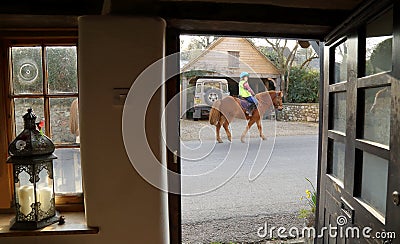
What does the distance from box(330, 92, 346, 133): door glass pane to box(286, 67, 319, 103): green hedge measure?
12.0 feet

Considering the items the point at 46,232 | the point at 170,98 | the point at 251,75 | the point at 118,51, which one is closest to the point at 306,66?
the point at 251,75

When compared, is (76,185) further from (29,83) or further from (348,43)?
(348,43)

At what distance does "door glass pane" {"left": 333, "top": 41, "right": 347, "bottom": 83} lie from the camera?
175 cm

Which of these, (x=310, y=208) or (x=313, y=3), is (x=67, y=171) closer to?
(x=313, y=3)

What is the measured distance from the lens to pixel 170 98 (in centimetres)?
176

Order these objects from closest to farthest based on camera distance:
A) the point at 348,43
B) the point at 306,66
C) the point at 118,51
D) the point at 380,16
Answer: the point at 380,16
the point at 118,51
the point at 348,43
the point at 306,66

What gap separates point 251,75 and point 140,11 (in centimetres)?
300

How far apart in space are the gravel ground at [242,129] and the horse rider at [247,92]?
280 millimetres

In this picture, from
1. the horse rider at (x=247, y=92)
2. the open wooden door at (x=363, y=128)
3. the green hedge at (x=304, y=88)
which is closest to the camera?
the open wooden door at (x=363, y=128)

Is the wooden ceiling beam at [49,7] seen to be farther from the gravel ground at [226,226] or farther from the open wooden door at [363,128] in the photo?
the open wooden door at [363,128]

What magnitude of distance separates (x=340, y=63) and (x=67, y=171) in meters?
1.82

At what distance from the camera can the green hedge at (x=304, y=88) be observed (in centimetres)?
545

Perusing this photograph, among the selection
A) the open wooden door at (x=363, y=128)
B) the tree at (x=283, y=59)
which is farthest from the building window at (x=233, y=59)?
the open wooden door at (x=363, y=128)
